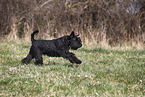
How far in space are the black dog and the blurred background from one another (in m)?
4.61

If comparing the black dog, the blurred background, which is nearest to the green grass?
the black dog

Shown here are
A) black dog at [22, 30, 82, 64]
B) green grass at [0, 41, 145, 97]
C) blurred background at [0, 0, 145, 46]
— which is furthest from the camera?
blurred background at [0, 0, 145, 46]

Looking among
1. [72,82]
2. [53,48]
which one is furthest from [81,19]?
[72,82]

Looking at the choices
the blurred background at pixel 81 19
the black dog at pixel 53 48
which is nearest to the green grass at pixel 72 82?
the black dog at pixel 53 48

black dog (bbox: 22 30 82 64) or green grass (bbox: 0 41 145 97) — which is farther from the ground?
black dog (bbox: 22 30 82 64)

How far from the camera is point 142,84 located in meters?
4.17

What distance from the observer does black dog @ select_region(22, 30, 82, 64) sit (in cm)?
537

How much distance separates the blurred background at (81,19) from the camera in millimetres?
10633

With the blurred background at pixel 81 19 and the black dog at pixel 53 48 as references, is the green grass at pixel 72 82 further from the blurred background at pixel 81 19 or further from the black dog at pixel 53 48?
the blurred background at pixel 81 19

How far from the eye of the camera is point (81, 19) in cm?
1098

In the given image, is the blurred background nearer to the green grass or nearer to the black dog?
the black dog

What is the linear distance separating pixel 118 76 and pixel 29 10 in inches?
348

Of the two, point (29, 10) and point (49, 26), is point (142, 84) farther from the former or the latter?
point (29, 10)

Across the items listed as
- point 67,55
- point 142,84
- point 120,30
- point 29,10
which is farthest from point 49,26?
point 142,84
